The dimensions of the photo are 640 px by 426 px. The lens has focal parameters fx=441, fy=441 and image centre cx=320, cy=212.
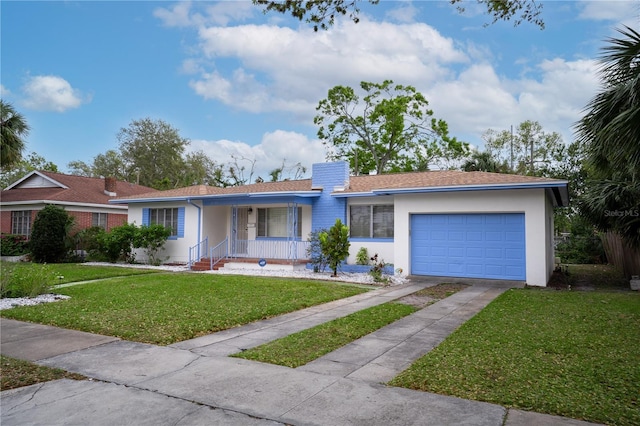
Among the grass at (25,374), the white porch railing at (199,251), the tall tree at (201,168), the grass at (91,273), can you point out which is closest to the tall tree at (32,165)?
the tall tree at (201,168)

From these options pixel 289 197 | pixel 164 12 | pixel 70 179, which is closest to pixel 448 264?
pixel 289 197

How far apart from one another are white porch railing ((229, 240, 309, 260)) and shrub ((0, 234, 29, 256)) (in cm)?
1086

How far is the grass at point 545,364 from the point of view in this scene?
4262 mm

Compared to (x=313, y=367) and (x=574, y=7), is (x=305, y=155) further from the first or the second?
(x=313, y=367)

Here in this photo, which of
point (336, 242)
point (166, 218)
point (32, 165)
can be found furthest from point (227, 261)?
point (32, 165)

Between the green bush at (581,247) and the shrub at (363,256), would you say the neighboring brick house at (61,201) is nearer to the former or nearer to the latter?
the shrub at (363,256)

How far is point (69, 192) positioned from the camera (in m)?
24.0

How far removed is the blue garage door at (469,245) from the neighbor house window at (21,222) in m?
20.6

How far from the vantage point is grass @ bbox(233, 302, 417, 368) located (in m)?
5.83

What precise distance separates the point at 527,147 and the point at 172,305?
3558 centimetres

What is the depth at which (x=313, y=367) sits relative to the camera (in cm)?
543

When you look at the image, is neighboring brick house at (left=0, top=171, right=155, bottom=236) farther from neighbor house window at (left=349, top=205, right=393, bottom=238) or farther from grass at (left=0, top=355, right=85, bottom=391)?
grass at (left=0, top=355, right=85, bottom=391)

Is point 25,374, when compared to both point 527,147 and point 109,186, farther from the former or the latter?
point 527,147

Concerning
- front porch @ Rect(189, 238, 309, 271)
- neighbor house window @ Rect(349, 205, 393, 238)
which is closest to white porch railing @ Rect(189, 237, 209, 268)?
front porch @ Rect(189, 238, 309, 271)
